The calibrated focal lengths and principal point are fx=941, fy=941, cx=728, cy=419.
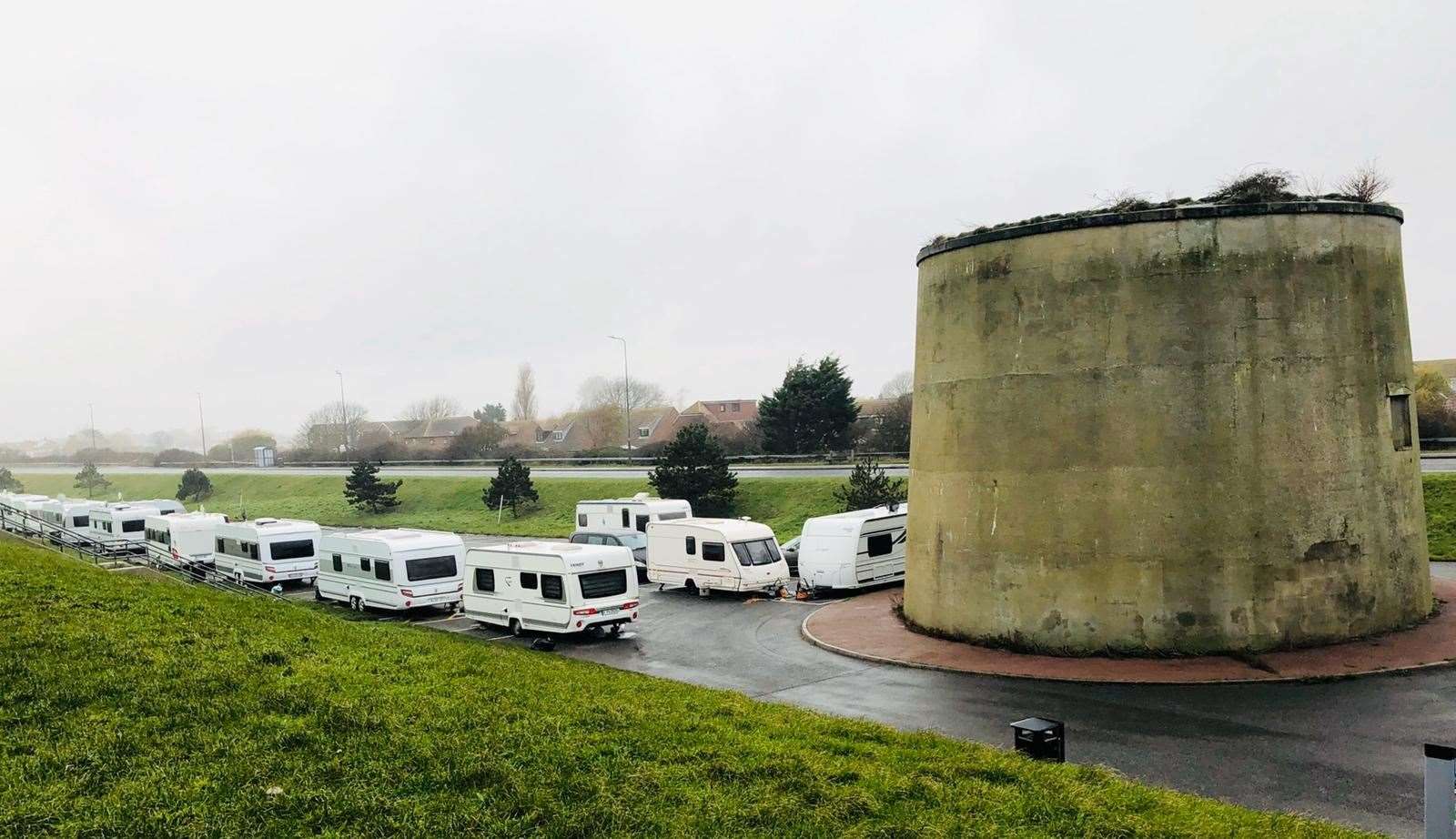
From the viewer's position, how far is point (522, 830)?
7.53 m

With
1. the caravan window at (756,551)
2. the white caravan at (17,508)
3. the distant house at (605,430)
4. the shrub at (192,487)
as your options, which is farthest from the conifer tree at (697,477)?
the shrub at (192,487)

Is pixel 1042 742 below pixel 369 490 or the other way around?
below

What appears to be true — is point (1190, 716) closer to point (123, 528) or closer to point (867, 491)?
point (867, 491)

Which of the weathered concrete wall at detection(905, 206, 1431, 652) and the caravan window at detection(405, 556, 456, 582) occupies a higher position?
the weathered concrete wall at detection(905, 206, 1431, 652)

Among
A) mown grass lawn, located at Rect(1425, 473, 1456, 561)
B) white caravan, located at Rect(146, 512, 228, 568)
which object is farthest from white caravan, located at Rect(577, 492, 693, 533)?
mown grass lawn, located at Rect(1425, 473, 1456, 561)

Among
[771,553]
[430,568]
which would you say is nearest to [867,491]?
[771,553]

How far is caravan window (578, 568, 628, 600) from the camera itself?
2102cm

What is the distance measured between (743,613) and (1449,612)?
14908 mm

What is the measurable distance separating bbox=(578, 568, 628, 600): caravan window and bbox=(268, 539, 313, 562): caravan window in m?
16.1

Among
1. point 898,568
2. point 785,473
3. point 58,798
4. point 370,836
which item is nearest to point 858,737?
point 370,836

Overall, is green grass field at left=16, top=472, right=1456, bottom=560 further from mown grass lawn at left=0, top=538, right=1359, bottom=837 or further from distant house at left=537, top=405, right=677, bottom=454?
distant house at left=537, top=405, right=677, bottom=454

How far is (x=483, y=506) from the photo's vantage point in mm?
55656

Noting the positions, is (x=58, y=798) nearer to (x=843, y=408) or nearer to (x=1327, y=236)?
(x=1327, y=236)

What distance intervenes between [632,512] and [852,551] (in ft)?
38.8
